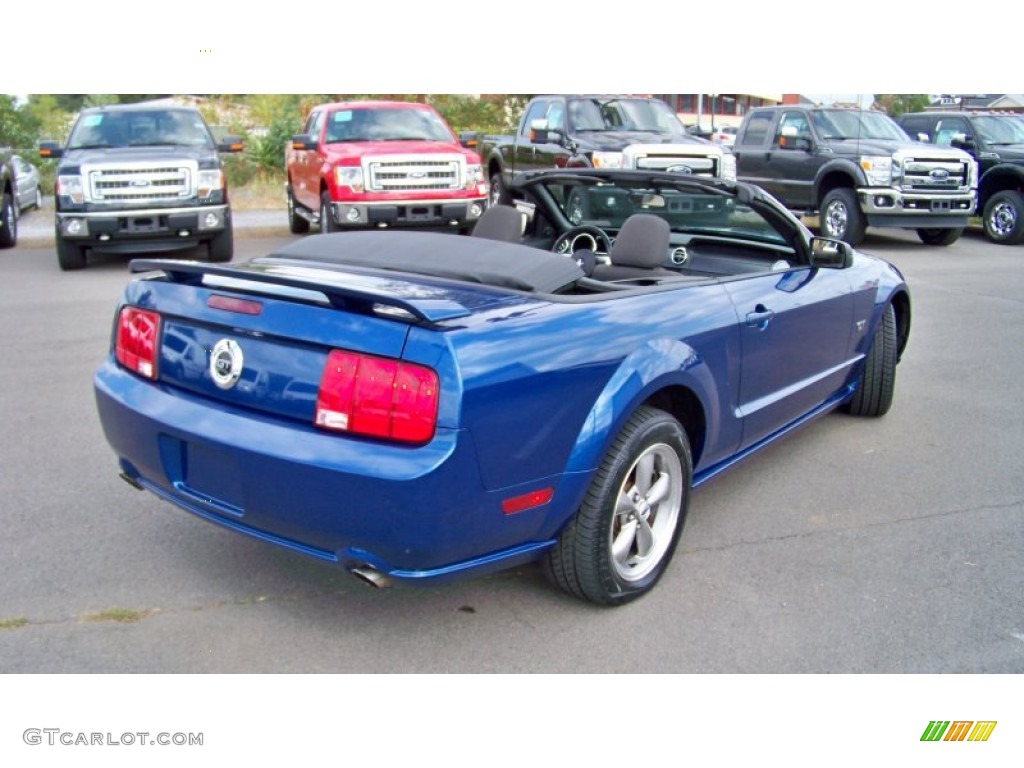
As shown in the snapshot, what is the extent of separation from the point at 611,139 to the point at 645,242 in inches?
358

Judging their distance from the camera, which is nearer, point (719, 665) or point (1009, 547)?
point (719, 665)

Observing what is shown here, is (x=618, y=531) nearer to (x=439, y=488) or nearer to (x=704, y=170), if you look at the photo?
(x=439, y=488)

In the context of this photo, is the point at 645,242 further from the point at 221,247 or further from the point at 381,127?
the point at 381,127

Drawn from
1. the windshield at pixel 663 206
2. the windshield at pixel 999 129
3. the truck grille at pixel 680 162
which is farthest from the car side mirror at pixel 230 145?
the windshield at pixel 999 129

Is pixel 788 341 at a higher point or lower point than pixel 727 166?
lower

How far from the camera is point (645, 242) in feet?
14.3

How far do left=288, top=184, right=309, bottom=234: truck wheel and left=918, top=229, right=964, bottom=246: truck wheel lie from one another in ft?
31.9

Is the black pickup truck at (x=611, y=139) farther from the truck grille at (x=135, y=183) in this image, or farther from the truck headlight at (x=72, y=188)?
the truck headlight at (x=72, y=188)

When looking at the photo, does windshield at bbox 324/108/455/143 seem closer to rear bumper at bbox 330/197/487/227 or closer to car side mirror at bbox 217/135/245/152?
rear bumper at bbox 330/197/487/227

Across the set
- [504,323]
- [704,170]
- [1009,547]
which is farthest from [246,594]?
[704,170]

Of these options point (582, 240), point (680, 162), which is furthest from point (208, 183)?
point (582, 240)

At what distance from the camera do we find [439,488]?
275 centimetres

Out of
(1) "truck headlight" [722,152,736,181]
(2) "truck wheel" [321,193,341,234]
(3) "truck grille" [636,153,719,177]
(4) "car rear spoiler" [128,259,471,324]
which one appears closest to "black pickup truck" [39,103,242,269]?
(2) "truck wheel" [321,193,341,234]

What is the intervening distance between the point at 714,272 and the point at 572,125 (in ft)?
29.9
